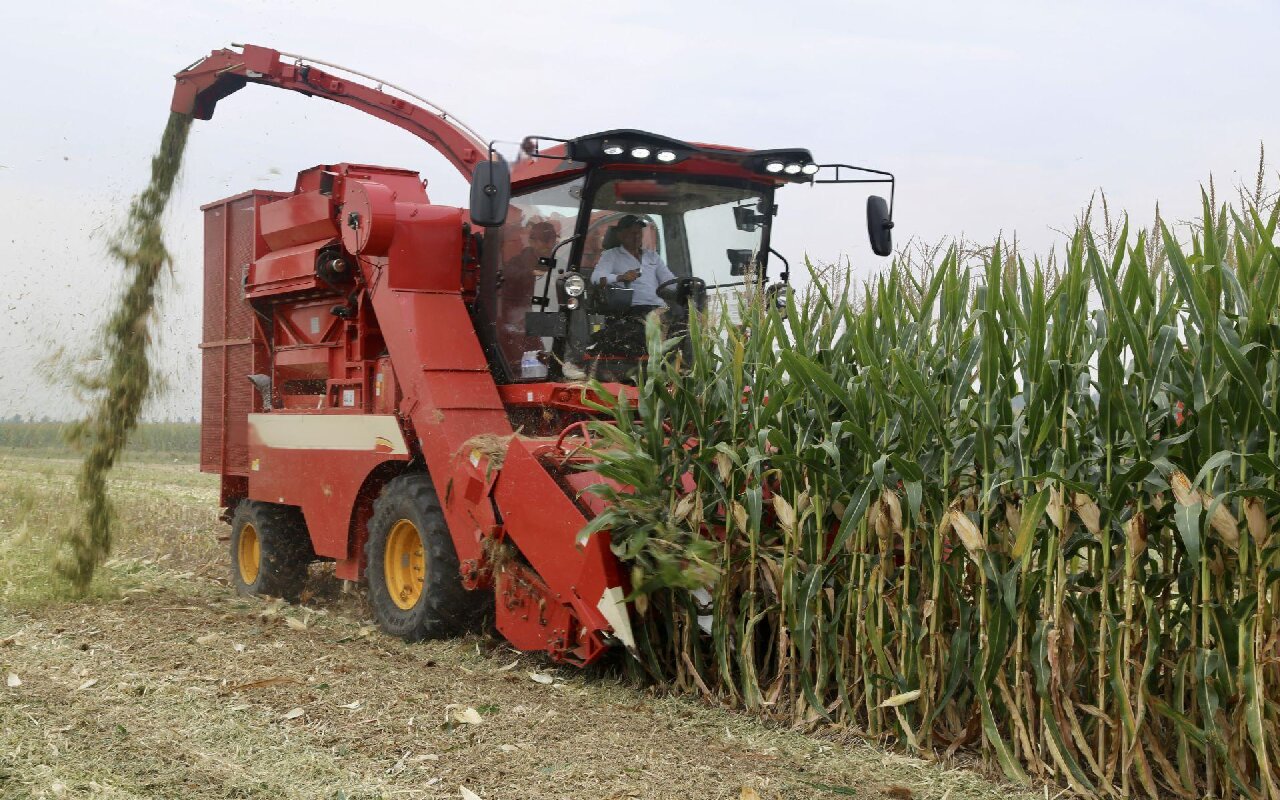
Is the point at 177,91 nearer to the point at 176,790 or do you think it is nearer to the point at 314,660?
the point at 314,660

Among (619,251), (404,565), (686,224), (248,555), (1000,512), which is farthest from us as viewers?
(248,555)

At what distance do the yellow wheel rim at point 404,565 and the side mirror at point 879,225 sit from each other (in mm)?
2670

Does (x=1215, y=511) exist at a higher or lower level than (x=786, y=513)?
higher

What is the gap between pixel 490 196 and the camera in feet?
18.2

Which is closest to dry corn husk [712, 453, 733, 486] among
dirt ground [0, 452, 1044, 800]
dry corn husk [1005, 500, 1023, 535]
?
dirt ground [0, 452, 1044, 800]

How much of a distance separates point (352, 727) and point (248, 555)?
428 centimetres

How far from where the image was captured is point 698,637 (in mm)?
4918

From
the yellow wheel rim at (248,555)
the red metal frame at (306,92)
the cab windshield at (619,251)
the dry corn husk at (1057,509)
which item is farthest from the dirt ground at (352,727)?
the red metal frame at (306,92)

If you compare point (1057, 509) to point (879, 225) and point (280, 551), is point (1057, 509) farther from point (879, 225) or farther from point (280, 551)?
point (280, 551)

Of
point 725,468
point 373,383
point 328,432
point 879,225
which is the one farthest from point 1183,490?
point 328,432

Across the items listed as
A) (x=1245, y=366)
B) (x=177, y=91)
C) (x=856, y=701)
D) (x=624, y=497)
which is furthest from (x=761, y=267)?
(x=177, y=91)

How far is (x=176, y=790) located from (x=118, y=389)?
191 inches

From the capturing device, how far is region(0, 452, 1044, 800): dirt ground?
3.72 m

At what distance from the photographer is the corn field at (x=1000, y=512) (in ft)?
11.4
